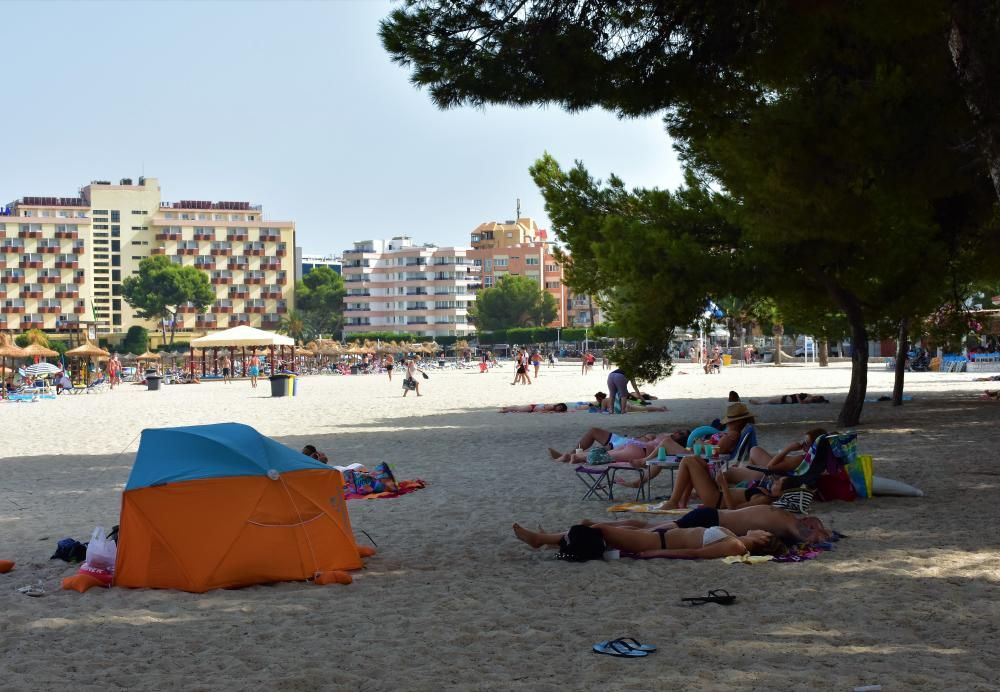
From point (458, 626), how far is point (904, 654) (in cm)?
222

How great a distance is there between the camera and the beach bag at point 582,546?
7578 mm

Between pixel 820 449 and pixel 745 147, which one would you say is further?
pixel 745 147

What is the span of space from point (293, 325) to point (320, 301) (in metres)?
12.3

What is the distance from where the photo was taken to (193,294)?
13375 centimetres

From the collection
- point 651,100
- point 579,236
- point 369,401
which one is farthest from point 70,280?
point 651,100

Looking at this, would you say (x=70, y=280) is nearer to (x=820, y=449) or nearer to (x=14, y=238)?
(x=14, y=238)

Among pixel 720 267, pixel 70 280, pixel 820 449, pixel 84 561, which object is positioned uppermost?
pixel 70 280

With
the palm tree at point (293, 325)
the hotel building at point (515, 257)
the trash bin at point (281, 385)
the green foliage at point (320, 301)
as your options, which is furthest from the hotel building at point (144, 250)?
the trash bin at point (281, 385)

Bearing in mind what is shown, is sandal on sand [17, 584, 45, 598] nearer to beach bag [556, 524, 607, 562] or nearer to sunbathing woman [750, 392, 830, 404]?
beach bag [556, 524, 607, 562]

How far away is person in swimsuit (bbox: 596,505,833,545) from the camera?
25.4ft

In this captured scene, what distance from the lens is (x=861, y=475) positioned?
9961 millimetres

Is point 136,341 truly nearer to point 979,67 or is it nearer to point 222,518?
point 222,518

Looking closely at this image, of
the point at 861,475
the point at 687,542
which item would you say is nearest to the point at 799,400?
the point at 861,475

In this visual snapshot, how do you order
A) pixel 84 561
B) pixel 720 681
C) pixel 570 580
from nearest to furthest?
pixel 720 681 < pixel 570 580 < pixel 84 561
